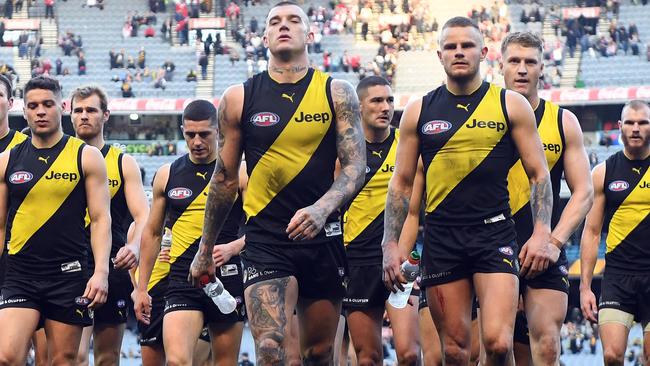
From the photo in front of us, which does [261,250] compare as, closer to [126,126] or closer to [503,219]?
[503,219]

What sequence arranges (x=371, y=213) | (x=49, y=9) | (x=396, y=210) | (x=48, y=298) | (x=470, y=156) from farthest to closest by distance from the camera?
1. (x=49, y=9)
2. (x=371, y=213)
3. (x=48, y=298)
4. (x=396, y=210)
5. (x=470, y=156)

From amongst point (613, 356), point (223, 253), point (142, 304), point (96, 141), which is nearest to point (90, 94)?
point (96, 141)

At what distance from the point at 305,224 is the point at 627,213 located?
5.29 m

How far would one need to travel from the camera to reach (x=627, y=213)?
1263 centimetres

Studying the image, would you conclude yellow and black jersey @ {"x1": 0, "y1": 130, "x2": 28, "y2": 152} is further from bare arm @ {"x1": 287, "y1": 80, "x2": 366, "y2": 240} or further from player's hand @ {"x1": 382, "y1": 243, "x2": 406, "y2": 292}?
player's hand @ {"x1": 382, "y1": 243, "x2": 406, "y2": 292}

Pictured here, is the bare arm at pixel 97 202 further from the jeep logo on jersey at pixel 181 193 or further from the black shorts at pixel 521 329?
the black shorts at pixel 521 329

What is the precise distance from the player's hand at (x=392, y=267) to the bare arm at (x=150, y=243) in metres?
3.06

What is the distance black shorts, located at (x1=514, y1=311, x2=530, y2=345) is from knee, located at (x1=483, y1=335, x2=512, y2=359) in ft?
6.69

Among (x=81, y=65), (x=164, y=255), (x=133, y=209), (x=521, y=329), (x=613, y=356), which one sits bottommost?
(x=81, y=65)

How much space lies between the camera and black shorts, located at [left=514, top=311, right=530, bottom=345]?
1095cm

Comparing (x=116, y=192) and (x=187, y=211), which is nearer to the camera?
(x=187, y=211)

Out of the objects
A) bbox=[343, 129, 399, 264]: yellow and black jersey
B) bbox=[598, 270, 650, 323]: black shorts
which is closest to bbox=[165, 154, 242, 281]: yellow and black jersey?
bbox=[343, 129, 399, 264]: yellow and black jersey

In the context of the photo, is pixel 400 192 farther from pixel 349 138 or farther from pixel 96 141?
pixel 96 141

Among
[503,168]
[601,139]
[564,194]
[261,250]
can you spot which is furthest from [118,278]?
[601,139]
